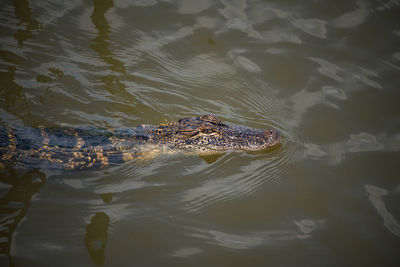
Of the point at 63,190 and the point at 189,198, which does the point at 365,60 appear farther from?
the point at 63,190

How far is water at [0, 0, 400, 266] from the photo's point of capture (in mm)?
3855

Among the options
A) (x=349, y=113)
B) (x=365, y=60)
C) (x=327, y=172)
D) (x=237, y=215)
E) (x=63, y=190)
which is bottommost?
(x=63, y=190)

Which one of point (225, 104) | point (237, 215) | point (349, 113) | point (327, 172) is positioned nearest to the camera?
point (237, 215)

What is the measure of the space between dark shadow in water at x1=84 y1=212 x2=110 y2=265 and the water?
1 cm

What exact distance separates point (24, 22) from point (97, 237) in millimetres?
5346

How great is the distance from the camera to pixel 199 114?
5738 mm

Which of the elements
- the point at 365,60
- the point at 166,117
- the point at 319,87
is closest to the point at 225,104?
the point at 166,117

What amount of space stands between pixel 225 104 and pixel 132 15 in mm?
3227

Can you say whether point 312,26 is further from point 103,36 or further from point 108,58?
point 103,36

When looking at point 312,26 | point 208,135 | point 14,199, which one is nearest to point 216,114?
point 208,135

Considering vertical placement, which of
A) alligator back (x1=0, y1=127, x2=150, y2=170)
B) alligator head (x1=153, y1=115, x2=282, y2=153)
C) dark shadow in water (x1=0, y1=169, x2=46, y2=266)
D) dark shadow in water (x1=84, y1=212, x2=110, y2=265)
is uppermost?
alligator head (x1=153, y1=115, x2=282, y2=153)

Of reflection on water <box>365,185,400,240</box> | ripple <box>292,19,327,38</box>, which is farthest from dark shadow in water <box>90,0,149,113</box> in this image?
reflection on water <box>365,185,400,240</box>

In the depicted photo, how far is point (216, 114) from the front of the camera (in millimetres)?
5750

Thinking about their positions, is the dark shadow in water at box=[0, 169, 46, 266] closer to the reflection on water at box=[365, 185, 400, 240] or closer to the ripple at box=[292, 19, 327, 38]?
the reflection on water at box=[365, 185, 400, 240]
